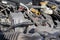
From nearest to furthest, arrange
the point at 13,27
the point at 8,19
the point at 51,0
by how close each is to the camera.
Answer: the point at 13,27
the point at 8,19
the point at 51,0

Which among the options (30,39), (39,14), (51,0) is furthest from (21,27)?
(51,0)

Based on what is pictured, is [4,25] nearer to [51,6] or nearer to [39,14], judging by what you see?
[39,14]

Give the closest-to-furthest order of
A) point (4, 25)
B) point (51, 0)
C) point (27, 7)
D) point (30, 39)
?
point (30, 39) < point (4, 25) < point (27, 7) < point (51, 0)

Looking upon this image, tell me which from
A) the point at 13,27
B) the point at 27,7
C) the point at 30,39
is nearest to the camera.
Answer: the point at 30,39

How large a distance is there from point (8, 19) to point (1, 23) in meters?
0.70

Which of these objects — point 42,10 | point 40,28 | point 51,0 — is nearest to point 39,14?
point 42,10

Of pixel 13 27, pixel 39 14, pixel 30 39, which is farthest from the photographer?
pixel 39 14

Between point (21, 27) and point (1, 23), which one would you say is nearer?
point (21, 27)

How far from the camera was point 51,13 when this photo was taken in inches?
294

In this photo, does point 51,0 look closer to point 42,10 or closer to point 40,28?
point 42,10

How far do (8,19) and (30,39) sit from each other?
97.8 inches

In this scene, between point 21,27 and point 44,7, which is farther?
point 44,7

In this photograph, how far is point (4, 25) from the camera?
583 cm

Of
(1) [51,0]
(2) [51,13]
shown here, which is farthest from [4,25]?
(1) [51,0]
